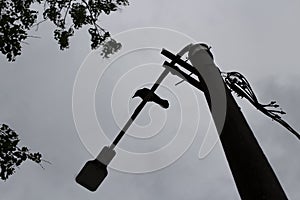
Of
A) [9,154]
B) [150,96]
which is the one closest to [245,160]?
[150,96]

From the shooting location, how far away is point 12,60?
6.48m

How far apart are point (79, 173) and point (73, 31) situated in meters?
4.00

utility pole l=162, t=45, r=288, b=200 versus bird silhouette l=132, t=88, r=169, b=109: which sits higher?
bird silhouette l=132, t=88, r=169, b=109

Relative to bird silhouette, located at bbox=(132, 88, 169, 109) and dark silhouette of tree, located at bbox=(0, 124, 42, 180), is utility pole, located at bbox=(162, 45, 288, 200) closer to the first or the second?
bird silhouette, located at bbox=(132, 88, 169, 109)

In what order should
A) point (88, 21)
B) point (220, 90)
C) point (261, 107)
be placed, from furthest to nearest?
point (88, 21)
point (261, 107)
point (220, 90)

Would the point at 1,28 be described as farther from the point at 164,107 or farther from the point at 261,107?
the point at 261,107

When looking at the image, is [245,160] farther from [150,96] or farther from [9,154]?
[9,154]

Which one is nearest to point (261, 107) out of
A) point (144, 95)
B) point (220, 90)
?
point (220, 90)

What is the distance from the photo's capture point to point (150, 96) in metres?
3.96

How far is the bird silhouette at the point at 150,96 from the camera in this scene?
3.97 meters

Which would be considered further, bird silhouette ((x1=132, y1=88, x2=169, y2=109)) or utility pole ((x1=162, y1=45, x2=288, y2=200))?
bird silhouette ((x1=132, y1=88, x2=169, y2=109))

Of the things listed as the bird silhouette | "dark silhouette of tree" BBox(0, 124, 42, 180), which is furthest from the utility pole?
"dark silhouette of tree" BBox(0, 124, 42, 180)

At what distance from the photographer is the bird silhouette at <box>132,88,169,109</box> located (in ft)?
13.0

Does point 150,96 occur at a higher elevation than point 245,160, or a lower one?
higher
